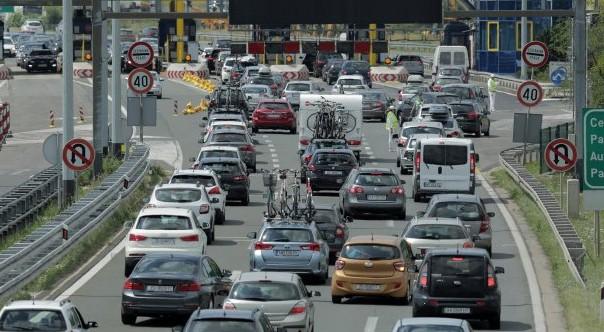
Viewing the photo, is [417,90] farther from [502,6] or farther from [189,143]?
[502,6]

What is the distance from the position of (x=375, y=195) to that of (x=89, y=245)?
8581 millimetres

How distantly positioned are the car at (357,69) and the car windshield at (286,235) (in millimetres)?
61862

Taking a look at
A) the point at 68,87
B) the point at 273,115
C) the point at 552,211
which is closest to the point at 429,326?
the point at 552,211

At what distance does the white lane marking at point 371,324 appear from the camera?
2996 centimetres

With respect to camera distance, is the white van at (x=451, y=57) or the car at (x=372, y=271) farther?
the white van at (x=451, y=57)

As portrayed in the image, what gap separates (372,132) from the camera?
7325 centimetres

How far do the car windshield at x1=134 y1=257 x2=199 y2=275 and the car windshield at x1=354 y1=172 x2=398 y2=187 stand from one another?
16707 mm

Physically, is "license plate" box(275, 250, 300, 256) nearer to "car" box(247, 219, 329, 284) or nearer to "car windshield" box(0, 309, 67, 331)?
"car" box(247, 219, 329, 284)

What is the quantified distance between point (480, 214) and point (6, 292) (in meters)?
12.8

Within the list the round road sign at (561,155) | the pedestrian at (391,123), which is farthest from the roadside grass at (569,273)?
the pedestrian at (391,123)


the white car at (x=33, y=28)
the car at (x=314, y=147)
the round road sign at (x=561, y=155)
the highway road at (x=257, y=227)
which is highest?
the white car at (x=33, y=28)

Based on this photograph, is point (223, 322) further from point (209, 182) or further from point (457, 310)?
point (209, 182)

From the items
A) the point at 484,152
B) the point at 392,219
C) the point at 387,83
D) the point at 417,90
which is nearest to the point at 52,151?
the point at 392,219

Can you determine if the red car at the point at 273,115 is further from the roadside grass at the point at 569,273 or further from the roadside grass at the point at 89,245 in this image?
→ the roadside grass at the point at 569,273
